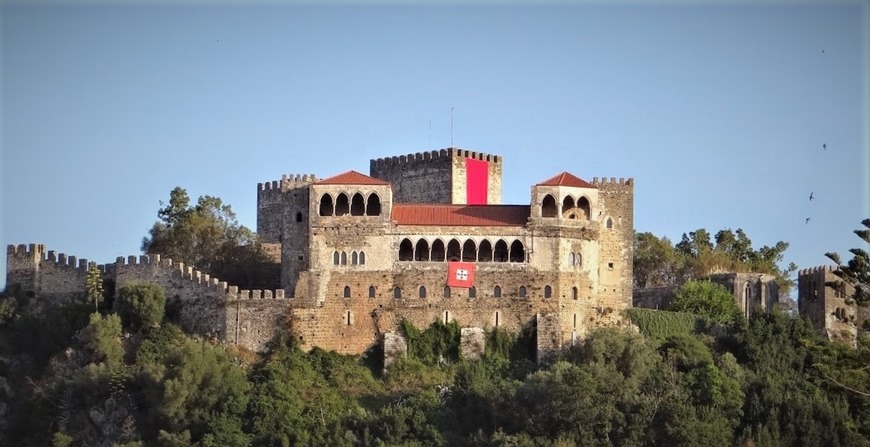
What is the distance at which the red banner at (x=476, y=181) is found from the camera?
8438cm

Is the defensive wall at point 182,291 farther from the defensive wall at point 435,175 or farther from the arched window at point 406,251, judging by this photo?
the defensive wall at point 435,175

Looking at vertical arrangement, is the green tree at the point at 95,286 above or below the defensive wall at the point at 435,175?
below

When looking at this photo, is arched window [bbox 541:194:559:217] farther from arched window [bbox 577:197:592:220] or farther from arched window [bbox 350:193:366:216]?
arched window [bbox 350:193:366:216]

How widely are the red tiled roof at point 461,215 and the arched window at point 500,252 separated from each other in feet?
2.38

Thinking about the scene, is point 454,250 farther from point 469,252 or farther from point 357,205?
point 357,205

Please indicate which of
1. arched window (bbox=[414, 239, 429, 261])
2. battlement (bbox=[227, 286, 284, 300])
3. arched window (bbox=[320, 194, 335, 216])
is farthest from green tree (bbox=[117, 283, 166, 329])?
arched window (bbox=[414, 239, 429, 261])

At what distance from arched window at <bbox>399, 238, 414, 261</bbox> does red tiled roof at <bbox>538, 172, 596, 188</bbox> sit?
5.42m

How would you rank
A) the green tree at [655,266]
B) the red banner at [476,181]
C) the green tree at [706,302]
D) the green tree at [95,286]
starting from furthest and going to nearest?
the green tree at [655,266] → the red banner at [476,181] → the green tree at [706,302] → the green tree at [95,286]

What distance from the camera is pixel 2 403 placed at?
7912 centimetres

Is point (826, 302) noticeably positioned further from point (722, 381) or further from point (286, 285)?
point (286, 285)

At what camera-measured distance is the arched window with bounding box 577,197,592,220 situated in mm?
77875

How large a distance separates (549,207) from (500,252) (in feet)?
8.29

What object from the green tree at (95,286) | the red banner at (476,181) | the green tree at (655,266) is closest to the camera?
the green tree at (95,286)

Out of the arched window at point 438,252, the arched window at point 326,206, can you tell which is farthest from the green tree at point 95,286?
the arched window at point 438,252
